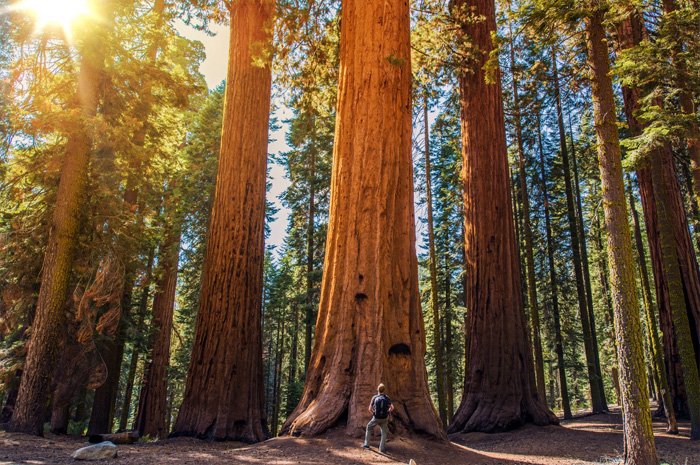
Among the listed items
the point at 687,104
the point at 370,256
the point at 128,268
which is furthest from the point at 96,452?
the point at 687,104

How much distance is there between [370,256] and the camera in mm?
6148

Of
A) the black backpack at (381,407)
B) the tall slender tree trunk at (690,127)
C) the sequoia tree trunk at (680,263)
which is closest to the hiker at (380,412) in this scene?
the black backpack at (381,407)

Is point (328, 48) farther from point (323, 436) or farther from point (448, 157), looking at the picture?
point (448, 157)

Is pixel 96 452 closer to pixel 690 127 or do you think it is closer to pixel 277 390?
pixel 690 127

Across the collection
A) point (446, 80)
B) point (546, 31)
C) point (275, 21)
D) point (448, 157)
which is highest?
point (448, 157)

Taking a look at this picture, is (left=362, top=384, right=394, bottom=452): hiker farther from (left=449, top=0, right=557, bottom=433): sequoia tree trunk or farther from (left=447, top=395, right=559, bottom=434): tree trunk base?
(left=449, top=0, right=557, bottom=433): sequoia tree trunk

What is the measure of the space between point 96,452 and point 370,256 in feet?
13.5

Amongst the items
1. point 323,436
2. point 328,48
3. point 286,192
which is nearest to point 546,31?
point 328,48

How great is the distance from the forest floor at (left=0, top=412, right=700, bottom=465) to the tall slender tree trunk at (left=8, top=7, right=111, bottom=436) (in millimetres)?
854

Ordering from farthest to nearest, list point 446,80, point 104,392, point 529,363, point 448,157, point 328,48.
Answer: point 448,157
point 104,392
point 446,80
point 328,48
point 529,363

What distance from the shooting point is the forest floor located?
4816 millimetres

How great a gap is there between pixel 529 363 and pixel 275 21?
9667 mm

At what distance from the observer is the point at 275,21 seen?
34.0 ft

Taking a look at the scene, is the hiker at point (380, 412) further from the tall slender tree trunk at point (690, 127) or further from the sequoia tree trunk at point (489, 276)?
the tall slender tree trunk at point (690, 127)
